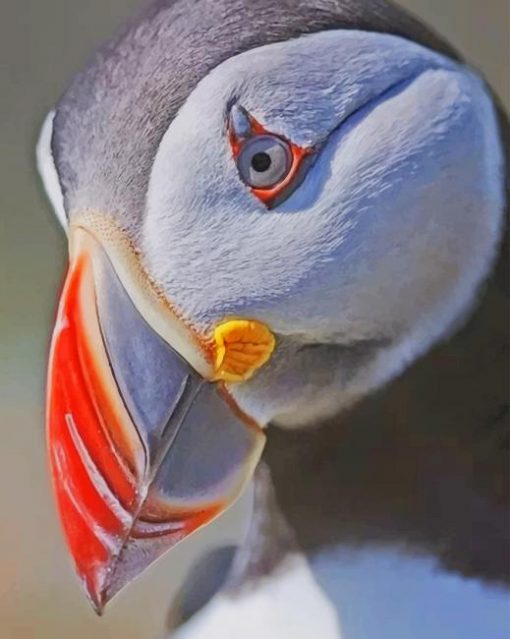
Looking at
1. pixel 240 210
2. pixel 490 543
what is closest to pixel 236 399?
pixel 240 210

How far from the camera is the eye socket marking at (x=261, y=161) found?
838mm

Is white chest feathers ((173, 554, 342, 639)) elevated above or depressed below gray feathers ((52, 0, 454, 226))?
below

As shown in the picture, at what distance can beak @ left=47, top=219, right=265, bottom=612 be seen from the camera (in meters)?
0.84

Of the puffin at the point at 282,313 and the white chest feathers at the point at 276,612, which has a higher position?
the puffin at the point at 282,313

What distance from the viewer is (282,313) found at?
33.3 inches

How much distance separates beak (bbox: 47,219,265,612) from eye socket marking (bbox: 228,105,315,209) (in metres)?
0.12

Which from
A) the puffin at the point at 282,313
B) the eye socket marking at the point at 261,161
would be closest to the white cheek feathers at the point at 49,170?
the puffin at the point at 282,313

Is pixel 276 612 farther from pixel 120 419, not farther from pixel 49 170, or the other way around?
pixel 49 170

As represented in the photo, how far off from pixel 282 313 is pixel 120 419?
15 centimetres

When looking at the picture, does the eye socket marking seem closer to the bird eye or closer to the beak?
the bird eye

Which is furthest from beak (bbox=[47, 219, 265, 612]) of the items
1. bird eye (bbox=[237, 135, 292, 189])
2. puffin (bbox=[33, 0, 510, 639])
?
bird eye (bbox=[237, 135, 292, 189])

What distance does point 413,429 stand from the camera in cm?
92

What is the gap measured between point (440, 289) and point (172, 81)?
0.28 meters

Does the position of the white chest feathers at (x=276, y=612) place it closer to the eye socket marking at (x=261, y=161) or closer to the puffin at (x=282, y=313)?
the puffin at (x=282, y=313)
